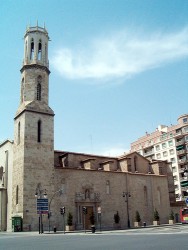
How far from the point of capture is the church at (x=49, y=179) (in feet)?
123

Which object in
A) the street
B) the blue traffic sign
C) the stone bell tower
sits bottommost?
the street

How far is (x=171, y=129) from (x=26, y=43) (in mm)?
48134

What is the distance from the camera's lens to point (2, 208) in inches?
1575

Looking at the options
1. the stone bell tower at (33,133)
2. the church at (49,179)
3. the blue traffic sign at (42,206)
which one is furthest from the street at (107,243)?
the stone bell tower at (33,133)

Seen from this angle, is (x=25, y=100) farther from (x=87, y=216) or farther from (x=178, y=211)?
(x=178, y=211)

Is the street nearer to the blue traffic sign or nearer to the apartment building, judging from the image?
the blue traffic sign

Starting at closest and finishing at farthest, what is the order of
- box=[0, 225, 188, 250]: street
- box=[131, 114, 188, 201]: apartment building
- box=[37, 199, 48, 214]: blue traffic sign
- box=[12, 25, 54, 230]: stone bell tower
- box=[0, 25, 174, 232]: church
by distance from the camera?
1. box=[0, 225, 188, 250]: street
2. box=[37, 199, 48, 214]: blue traffic sign
3. box=[12, 25, 54, 230]: stone bell tower
4. box=[0, 25, 174, 232]: church
5. box=[131, 114, 188, 201]: apartment building

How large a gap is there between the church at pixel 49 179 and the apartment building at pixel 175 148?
23463 mm

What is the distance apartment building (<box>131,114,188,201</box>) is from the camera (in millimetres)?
72750

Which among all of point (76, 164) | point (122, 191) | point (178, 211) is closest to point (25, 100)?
point (76, 164)

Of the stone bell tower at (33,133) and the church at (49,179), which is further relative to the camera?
the church at (49,179)

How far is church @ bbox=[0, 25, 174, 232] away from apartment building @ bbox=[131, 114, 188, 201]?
23463mm

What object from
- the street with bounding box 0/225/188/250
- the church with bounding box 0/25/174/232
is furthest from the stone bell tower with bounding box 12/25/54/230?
the street with bounding box 0/225/188/250

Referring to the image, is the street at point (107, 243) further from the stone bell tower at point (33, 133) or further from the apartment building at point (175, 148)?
the apartment building at point (175, 148)
